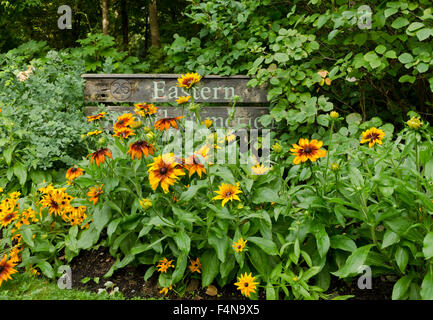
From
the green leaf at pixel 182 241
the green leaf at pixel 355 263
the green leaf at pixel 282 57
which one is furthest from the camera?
the green leaf at pixel 282 57

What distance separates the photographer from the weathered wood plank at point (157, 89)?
11.9ft

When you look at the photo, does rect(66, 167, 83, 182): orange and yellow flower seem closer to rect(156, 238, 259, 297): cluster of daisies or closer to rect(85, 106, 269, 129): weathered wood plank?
rect(156, 238, 259, 297): cluster of daisies

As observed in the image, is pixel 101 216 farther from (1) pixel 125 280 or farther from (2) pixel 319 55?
(2) pixel 319 55

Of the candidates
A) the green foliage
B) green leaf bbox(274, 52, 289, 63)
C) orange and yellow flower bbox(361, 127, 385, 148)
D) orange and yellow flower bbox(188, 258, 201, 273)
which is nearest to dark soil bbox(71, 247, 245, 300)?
orange and yellow flower bbox(188, 258, 201, 273)

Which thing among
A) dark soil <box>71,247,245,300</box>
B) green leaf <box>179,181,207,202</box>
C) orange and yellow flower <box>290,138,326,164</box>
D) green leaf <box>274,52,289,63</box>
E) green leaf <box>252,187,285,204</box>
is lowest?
dark soil <box>71,247,245,300</box>

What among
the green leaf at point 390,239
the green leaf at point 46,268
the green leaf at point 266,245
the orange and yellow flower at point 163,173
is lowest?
the green leaf at point 46,268

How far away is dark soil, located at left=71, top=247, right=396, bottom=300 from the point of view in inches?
75.9

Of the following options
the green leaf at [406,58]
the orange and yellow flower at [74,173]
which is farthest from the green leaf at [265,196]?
the green leaf at [406,58]

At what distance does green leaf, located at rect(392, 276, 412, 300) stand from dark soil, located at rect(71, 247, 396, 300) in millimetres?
212

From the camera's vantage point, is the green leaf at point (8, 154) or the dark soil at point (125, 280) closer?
the dark soil at point (125, 280)

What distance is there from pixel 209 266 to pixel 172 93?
212cm

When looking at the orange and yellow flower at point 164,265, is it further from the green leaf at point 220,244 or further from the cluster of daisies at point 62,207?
the cluster of daisies at point 62,207

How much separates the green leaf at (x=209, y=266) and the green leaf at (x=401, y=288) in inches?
32.1
